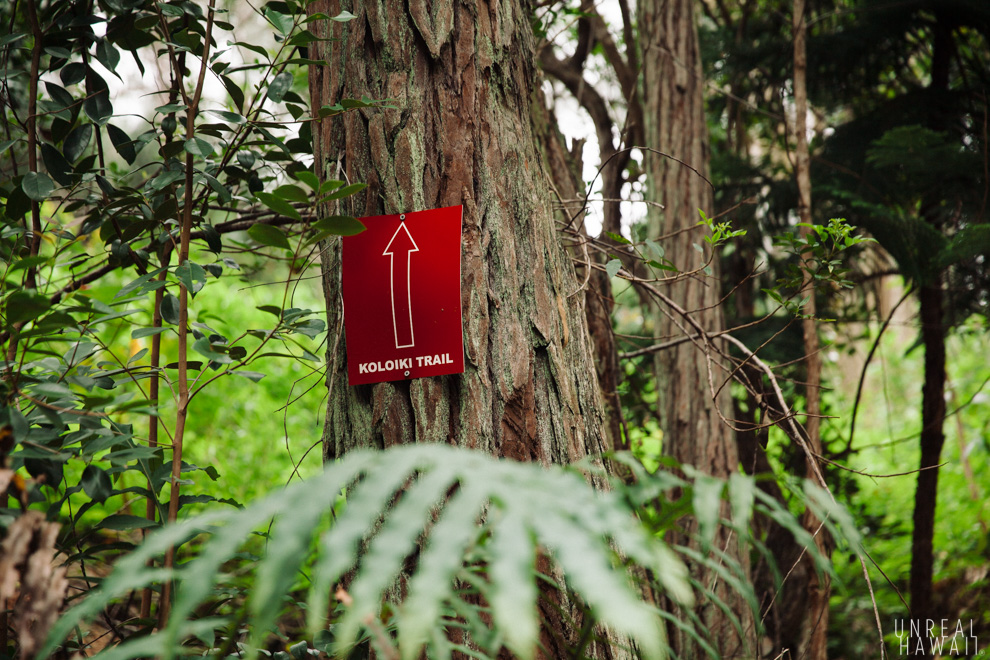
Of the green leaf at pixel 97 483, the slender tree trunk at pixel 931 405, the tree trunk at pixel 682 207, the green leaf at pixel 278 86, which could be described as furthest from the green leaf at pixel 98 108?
the slender tree trunk at pixel 931 405

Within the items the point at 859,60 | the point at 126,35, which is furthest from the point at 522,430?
the point at 859,60

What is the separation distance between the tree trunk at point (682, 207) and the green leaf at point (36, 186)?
2057 mm

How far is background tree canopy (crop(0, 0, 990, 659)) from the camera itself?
0.51 meters

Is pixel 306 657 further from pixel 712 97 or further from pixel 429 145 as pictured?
pixel 712 97

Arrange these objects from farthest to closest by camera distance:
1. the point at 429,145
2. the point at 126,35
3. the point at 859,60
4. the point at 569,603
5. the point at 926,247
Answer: the point at 859,60 → the point at 926,247 → the point at 126,35 → the point at 429,145 → the point at 569,603

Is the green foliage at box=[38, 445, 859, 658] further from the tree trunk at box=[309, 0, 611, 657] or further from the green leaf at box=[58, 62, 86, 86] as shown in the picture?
the green leaf at box=[58, 62, 86, 86]

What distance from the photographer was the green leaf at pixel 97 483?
96 centimetres

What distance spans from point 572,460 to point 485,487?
27.4 inches

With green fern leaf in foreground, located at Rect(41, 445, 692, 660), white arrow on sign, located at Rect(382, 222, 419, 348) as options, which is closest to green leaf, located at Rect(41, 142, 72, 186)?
white arrow on sign, located at Rect(382, 222, 419, 348)

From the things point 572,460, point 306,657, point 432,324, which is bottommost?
point 306,657

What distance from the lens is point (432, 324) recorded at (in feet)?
3.61

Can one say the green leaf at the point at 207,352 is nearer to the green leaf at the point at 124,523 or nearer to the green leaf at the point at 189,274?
the green leaf at the point at 189,274

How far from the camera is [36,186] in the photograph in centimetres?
114

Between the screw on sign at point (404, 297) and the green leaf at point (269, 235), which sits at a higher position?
the green leaf at point (269, 235)
